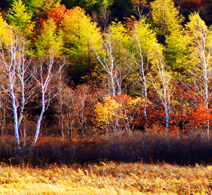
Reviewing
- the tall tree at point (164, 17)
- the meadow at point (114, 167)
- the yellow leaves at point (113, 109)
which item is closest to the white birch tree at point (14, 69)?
the meadow at point (114, 167)

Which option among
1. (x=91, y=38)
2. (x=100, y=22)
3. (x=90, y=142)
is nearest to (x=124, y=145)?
(x=90, y=142)

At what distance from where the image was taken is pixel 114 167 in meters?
11.2

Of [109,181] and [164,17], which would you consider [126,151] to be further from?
[164,17]

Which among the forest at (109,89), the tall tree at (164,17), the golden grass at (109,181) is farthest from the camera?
the tall tree at (164,17)

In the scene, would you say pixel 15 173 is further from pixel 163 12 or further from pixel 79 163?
pixel 163 12

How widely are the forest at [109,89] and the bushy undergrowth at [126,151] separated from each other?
0.07 meters

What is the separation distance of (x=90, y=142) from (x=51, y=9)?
25692 millimetres

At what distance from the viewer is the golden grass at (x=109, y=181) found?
8.34m

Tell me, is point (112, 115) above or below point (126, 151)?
above

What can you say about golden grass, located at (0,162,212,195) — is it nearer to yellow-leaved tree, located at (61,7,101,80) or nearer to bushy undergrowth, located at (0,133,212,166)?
bushy undergrowth, located at (0,133,212,166)

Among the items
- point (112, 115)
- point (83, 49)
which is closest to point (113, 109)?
point (112, 115)

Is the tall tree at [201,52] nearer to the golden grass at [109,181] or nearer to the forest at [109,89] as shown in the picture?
the forest at [109,89]

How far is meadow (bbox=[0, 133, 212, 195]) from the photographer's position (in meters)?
8.67

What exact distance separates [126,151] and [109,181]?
4.23 m
